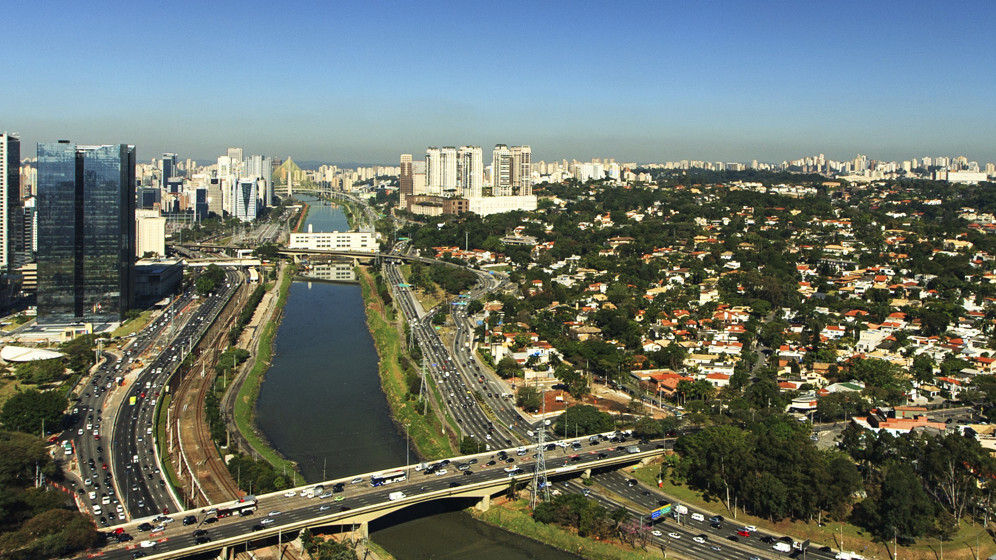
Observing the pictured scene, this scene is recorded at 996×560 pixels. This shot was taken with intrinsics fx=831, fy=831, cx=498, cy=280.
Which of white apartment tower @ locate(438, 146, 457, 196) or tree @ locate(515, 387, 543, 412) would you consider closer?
tree @ locate(515, 387, 543, 412)

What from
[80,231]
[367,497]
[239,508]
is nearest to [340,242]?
[80,231]

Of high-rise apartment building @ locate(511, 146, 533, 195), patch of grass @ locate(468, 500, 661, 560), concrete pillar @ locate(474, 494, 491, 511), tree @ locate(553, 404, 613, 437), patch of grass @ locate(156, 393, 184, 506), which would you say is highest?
high-rise apartment building @ locate(511, 146, 533, 195)

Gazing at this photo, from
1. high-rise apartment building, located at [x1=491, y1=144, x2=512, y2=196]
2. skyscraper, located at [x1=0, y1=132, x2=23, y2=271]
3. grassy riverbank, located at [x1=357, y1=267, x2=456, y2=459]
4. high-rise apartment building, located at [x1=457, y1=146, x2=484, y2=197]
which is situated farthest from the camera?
high-rise apartment building, located at [x1=457, y1=146, x2=484, y2=197]

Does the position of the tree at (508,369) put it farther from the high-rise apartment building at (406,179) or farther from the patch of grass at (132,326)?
the high-rise apartment building at (406,179)

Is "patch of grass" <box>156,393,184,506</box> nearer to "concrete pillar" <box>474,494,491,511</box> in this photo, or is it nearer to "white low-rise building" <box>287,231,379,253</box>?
"concrete pillar" <box>474,494,491,511</box>

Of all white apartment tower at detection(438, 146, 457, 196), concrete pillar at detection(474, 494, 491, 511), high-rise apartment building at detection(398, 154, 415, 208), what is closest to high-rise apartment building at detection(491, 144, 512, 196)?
white apartment tower at detection(438, 146, 457, 196)

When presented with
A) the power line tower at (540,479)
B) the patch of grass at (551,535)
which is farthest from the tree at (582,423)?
the patch of grass at (551,535)

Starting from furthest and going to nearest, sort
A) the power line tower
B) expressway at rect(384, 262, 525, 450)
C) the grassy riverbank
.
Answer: expressway at rect(384, 262, 525, 450), the grassy riverbank, the power line tower

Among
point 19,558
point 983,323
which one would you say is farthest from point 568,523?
point 983,323

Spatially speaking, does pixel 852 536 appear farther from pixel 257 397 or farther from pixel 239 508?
pixel 257 397
